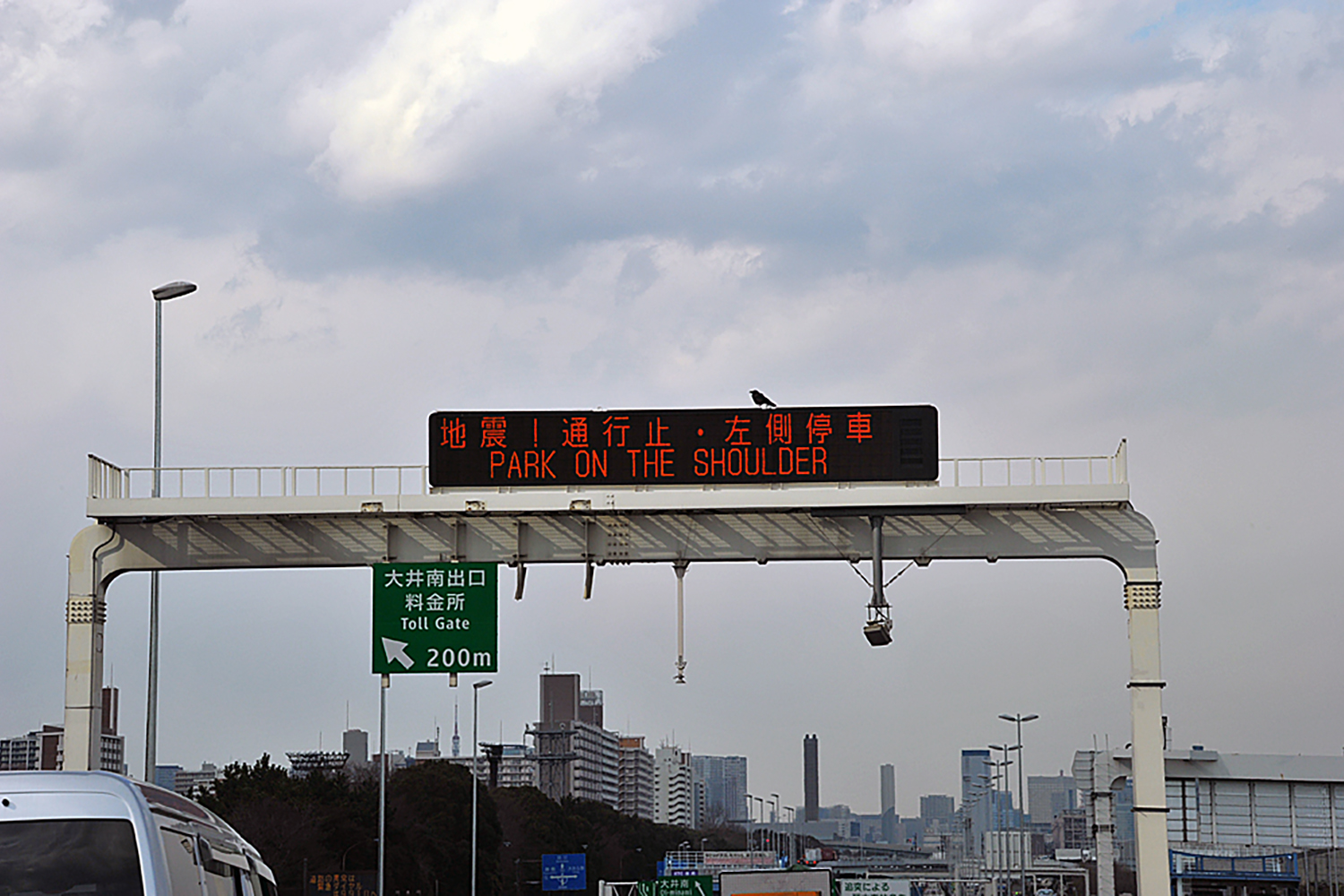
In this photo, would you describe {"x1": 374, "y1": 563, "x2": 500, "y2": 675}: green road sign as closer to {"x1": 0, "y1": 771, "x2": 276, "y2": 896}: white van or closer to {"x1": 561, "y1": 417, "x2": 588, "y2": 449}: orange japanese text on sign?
{"x1": 561, "y1": 417, "x2": 588, "y2": 449}: orange japanese text on sign

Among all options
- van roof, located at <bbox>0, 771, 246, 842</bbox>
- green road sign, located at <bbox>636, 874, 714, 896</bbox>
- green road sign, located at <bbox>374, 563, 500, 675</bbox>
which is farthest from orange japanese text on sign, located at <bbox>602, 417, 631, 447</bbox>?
green road sign, located at <bbox>636, 874, 714, 896</bbox>

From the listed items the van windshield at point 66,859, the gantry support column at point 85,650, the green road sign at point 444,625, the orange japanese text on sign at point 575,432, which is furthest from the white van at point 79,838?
the gantry support column at point 85,650

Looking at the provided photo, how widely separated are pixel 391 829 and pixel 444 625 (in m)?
58.7

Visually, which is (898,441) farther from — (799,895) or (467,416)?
(799,895)

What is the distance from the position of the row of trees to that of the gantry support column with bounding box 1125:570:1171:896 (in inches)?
2115

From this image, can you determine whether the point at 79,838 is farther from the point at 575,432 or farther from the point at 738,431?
the point at 738,431

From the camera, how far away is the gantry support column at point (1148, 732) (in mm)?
28438

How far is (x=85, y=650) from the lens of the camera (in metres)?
29.1

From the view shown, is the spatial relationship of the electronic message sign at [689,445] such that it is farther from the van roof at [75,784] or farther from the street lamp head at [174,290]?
the van roof at [75,784]

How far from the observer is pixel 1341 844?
57.5 metres

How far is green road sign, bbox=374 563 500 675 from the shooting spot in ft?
94.6

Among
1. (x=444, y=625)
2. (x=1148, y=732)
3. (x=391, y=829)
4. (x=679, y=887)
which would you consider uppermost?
(x=444, y=625)

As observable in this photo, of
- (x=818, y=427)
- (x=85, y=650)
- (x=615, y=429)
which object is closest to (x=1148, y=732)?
(x=818, y=427)

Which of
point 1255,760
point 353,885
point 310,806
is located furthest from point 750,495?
point 310,806
